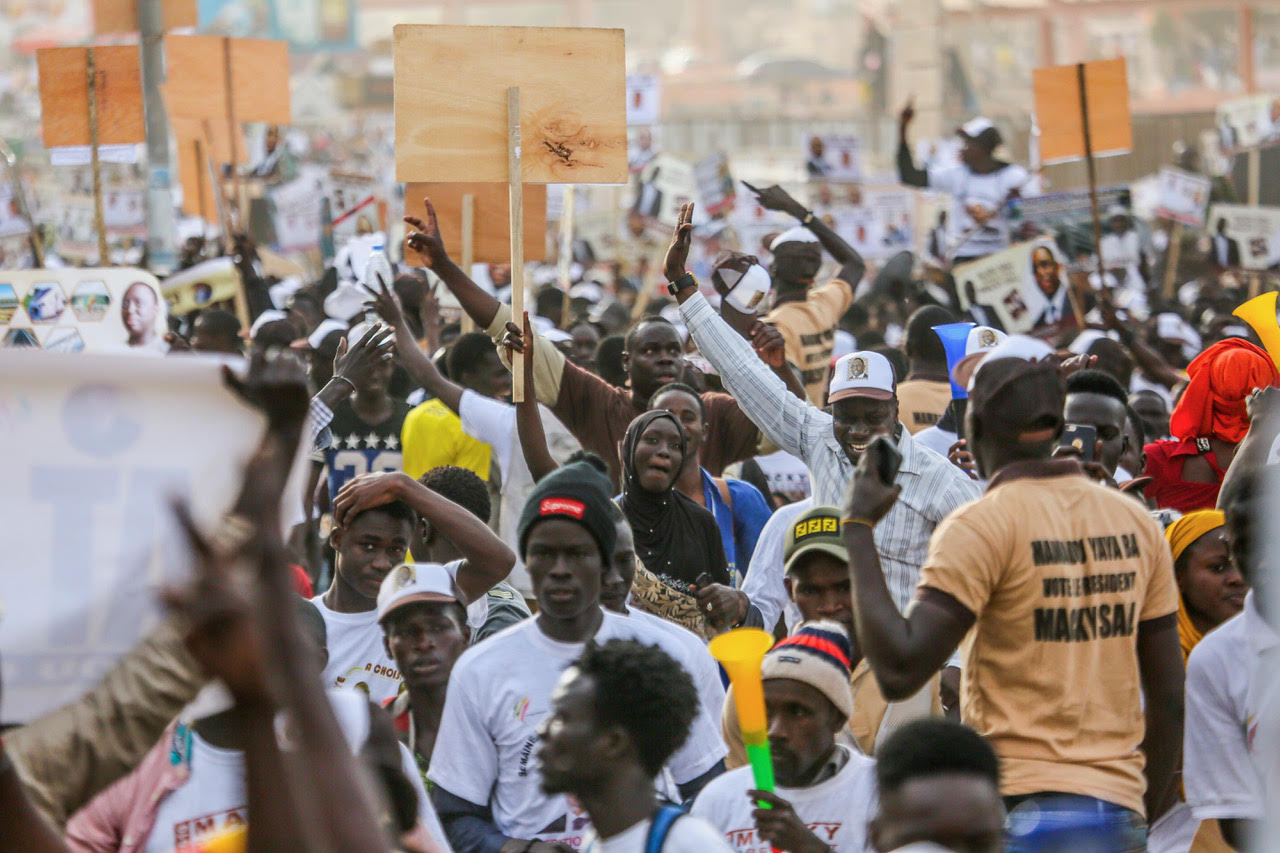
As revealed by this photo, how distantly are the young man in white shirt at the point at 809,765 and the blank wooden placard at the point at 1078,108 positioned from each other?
23.0 ft

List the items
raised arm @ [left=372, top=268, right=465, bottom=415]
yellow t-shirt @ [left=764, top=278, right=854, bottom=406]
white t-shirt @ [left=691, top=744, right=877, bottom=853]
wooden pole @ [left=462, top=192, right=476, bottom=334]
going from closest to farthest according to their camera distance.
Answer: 1. white t-shirt @ [left=691, top=744, right=877, bottom=853]
2. raised arm @ [left=372, top=268, right=465, bottom=415]
3. wooden pole @ [left=462, top=192, right=476, bottom=334]
4. yellow t-shirt @ [left=764, top=278, right=854, bottom=406]

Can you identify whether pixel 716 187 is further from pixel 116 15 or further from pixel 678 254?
pixel 678 254

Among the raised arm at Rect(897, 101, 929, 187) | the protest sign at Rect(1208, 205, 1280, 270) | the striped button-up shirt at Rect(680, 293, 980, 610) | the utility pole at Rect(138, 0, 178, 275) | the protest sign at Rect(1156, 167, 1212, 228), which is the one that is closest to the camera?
the striped button-up shirt at Rect(680, 293, 980, 610)

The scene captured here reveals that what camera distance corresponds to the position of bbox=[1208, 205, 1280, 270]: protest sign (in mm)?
13250

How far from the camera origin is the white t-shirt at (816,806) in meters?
Result: 3.67

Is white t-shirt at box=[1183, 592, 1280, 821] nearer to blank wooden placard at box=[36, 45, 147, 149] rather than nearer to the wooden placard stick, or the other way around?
the wooden placard stick

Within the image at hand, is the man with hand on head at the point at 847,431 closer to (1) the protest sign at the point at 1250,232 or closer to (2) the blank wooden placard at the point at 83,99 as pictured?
(2) the blank wooden placard at the point at 83,99

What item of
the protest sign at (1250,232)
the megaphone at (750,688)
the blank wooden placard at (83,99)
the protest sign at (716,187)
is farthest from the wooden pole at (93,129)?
the protest sign at (1250,232)

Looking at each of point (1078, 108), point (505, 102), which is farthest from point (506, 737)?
point (1078, 108)

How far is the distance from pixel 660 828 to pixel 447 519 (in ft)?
6.24

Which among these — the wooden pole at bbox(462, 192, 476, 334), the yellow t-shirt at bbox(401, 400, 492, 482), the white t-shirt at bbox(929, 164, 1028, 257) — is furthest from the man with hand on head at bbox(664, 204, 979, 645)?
the white t-shirt at bbox(929, 164, 1028, 257)

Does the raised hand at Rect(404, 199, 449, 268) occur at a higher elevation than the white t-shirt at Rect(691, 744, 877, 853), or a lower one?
higher

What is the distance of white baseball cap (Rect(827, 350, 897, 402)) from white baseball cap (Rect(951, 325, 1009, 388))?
46cm

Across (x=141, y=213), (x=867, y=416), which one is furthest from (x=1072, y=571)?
(x=141, y=213)
